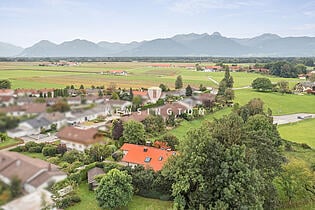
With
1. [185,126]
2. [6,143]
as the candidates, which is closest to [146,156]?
[185,126]

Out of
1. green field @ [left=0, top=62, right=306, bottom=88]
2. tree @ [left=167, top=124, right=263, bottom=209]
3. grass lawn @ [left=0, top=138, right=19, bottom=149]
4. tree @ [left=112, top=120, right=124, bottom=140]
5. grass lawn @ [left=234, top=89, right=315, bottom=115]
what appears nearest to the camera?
grass lawn @ [left=0, top=138, right=19, bottom=149]

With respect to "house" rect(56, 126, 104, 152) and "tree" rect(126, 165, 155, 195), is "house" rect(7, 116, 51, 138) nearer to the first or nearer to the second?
"house" rect(56, 126, 104, 152)

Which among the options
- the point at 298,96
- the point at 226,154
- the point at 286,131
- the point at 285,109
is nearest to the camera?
the point at 226,154

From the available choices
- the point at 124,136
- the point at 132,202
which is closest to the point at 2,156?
the point at 132,202

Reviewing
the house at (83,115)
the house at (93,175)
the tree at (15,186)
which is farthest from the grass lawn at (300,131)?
the tree at (15,186)

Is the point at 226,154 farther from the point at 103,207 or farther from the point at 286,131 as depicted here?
the point at 286,131

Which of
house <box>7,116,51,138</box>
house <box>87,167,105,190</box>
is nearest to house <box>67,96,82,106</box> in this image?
house <box>7,116,51,138</box>

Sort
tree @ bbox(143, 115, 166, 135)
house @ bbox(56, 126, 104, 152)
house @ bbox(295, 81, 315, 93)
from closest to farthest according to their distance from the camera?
house @ bbox(56, 126, 104, 152) < tree @ bbox(143, 115, 166, 135) < house @ bbox(295, 81, 315, 93)
